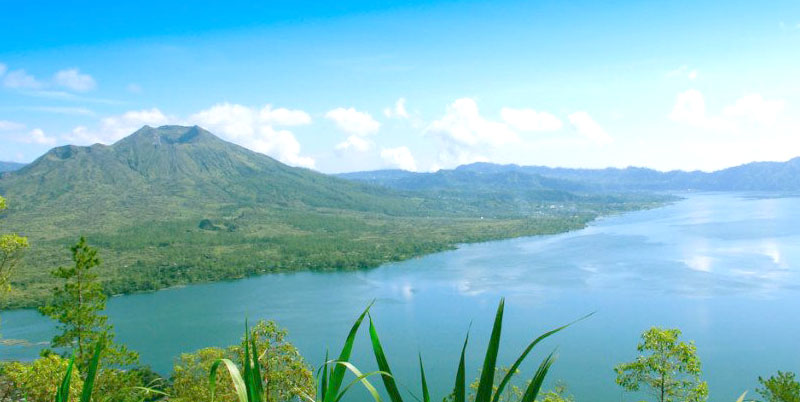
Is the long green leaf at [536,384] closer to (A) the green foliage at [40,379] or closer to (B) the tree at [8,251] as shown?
(A) the green foliage at [40,379]

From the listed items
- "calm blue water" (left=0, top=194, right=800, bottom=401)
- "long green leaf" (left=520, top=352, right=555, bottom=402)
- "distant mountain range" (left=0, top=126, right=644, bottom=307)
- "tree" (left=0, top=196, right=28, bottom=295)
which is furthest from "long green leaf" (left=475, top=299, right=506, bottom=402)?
"distant mountain range" (left=0, top=126, right=644, bottom=307)

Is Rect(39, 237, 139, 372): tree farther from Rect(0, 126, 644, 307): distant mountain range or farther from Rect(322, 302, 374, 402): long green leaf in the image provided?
Rect(0, 126, 644, 307): distant mountain range

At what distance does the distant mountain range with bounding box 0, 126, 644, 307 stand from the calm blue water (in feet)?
22.7

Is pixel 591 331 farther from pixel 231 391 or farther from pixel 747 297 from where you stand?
pixel 231 391

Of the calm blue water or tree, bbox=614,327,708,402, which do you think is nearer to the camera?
tree, bbox=614,327,708,402

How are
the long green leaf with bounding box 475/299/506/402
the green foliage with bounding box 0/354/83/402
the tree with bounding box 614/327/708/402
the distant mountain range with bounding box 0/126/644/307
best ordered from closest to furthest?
the long green leaf with bounding box 475/299/506/402 < the green foliage with bounding box 0/354/83/402 < the tree with bounding box 614/327/708/402 < the distant mountain range with bounding box 0/126/644/307

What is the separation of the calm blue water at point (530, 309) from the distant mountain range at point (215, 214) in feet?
22.7

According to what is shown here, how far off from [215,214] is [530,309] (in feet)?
229

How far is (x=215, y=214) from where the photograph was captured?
294ft

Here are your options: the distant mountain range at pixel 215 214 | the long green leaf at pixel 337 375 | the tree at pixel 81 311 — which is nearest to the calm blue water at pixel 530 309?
the distant mountain range at pixel 215 214

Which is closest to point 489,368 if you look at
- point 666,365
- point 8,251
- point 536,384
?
point 536,384

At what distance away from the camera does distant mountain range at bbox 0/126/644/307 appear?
52656mm

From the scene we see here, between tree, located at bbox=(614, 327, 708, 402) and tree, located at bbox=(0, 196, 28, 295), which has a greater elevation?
tree, located at bbox=(0, 196, 28, 295)

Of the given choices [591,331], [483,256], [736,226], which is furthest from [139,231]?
[736,226]
